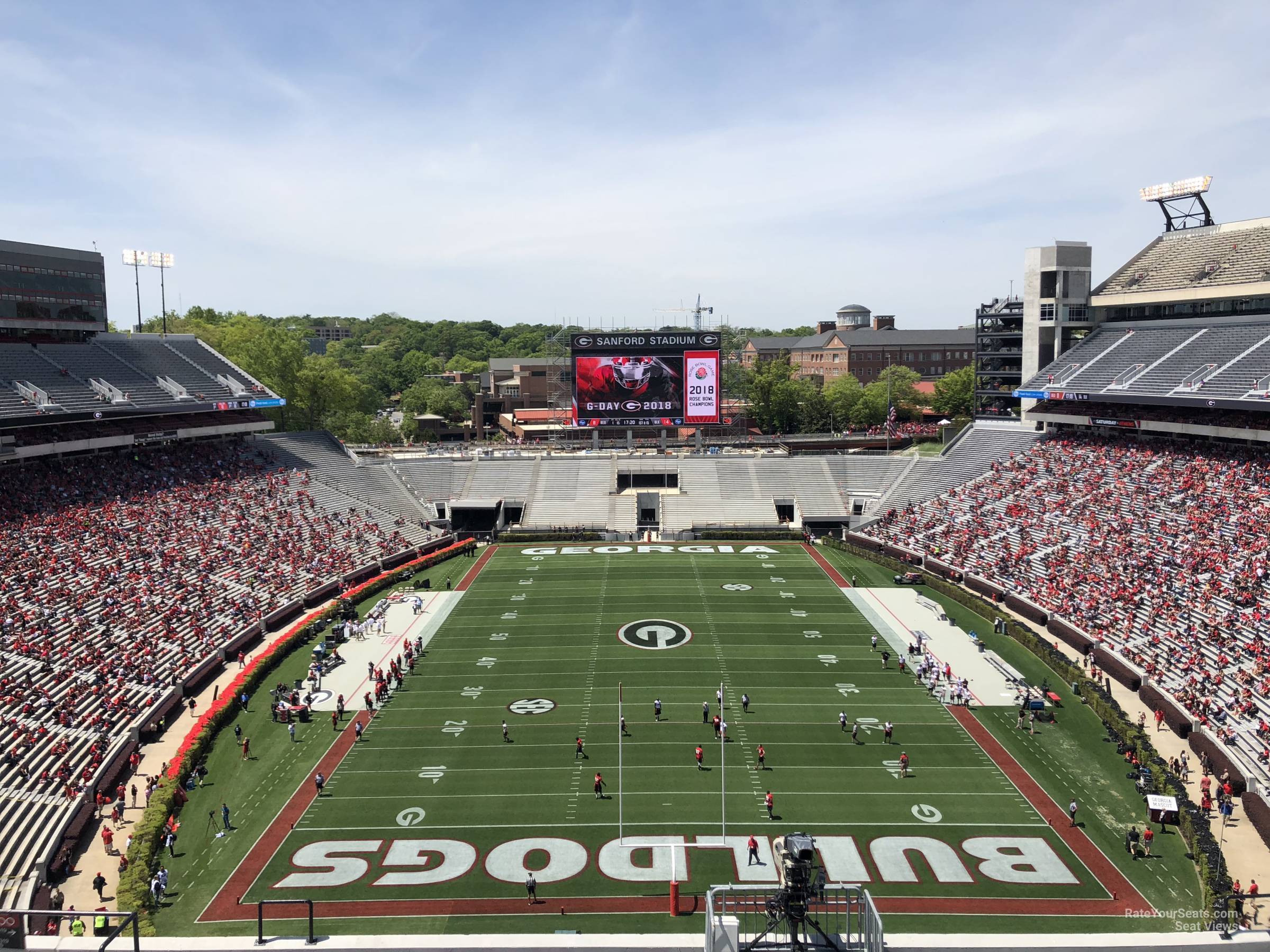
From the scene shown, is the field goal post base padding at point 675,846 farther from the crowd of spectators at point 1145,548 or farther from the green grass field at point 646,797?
the crowd of spectators at point 1145,548

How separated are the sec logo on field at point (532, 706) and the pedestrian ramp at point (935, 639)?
1301cm

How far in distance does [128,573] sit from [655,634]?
2156 centimetres

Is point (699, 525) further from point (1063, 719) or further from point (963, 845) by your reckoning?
point (963, 845)

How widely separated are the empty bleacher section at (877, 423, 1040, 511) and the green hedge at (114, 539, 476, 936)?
Result: 1447 inches

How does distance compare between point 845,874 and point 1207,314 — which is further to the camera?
point 1207,314

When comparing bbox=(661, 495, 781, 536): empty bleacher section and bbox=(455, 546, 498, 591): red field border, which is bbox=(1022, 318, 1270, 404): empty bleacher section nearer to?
bbox=(661, 495, 781, 536): empty bleacher section

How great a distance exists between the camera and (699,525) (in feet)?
195

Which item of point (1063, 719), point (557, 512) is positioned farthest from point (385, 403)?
point (1063, 719)

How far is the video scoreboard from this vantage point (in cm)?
6031

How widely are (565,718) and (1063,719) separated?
51.5 ft

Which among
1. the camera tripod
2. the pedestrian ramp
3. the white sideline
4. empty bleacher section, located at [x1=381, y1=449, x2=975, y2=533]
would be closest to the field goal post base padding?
the white sideline

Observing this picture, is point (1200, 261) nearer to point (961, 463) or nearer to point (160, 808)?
point (961, 463)

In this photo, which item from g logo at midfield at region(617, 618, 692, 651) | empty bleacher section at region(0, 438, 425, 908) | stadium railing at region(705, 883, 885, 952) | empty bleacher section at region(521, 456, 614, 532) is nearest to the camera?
stadium railing at region(705, 883, 885, 952)

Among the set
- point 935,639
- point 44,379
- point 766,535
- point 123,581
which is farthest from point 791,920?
point 44,379
